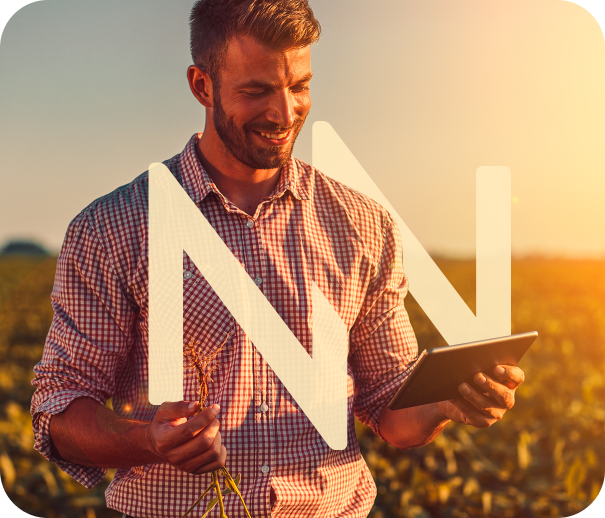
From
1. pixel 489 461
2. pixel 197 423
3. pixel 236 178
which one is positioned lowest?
pixel 489 461

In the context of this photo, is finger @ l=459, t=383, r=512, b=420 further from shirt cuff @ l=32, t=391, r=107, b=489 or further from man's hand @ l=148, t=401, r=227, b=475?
shirt cuff @ l=32, t=391, r=107, b=489

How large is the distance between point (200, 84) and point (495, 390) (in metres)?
1.37

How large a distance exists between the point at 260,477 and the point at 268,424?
6.0 inches

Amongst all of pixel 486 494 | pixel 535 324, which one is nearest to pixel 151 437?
pixel 486 494

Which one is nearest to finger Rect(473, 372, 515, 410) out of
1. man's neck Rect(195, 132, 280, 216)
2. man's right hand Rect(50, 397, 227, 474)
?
man's right hand Rect(50, 397, 227, 474)

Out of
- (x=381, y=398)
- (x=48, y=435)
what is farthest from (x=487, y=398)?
(x=48, y=435)

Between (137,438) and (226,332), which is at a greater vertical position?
(226,332)

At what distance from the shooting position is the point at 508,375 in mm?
1768

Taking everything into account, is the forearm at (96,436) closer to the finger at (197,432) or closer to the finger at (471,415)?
the finger at (197,432)

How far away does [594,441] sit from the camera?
15.5ft

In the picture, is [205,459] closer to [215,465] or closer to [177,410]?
[215,465]

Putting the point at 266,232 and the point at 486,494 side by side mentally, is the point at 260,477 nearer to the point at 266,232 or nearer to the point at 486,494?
the point at 266,232

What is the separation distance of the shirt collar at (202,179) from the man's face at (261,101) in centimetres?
8

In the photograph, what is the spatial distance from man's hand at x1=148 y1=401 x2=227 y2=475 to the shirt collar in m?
0.77
